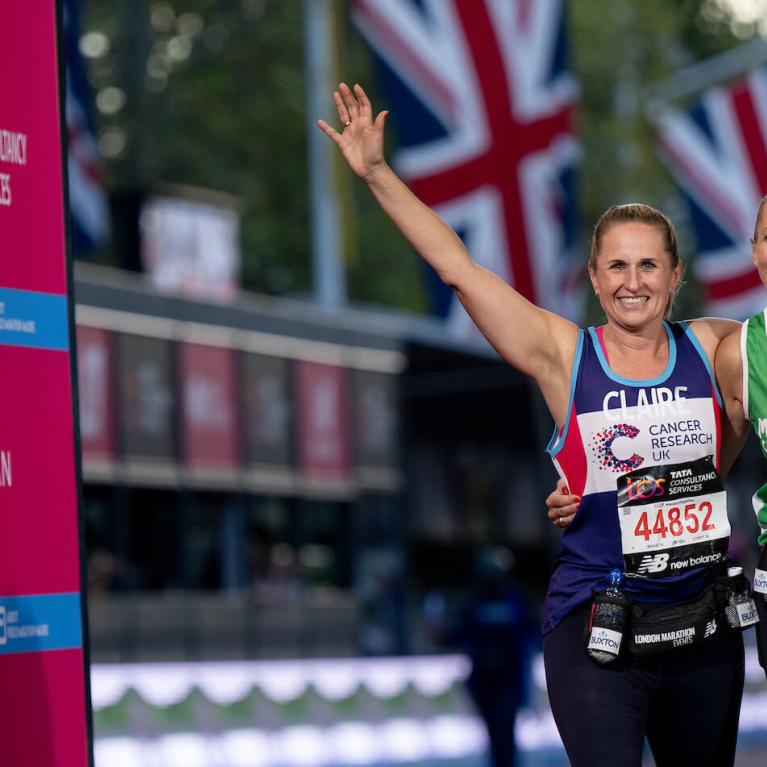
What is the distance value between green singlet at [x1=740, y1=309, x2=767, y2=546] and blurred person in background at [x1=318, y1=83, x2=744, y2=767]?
0.09 m

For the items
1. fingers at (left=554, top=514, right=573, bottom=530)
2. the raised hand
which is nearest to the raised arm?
the raised hand

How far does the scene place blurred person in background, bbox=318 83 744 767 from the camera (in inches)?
194

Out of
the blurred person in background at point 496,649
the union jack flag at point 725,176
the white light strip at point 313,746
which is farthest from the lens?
the union jack flag at point 725,176

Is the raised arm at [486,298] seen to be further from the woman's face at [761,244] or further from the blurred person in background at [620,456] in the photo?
the woman's face at [761,244]

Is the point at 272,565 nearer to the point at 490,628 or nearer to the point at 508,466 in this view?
the point at 490,628

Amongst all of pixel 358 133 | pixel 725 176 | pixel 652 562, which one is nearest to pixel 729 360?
pixel 652 562

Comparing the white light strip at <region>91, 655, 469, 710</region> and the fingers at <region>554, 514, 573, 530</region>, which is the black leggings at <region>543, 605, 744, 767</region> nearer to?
the fingers at <region>554, 514, 573, 530</region>

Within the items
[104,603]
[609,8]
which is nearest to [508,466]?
[609,8]

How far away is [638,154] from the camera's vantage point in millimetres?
44438

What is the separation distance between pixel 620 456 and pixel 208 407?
2196 centimetres

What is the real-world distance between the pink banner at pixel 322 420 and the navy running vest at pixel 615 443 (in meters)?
23.6

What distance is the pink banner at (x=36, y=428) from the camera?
190 inches

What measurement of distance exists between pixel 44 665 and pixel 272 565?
74.5 ft

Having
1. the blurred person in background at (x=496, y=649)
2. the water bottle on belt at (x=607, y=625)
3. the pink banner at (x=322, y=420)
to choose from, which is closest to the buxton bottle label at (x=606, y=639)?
the water bottle on belt at (x=607, y=625)
